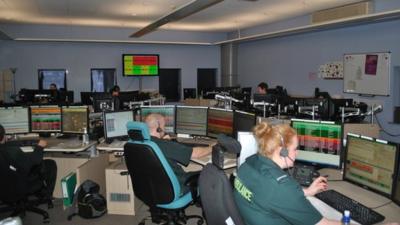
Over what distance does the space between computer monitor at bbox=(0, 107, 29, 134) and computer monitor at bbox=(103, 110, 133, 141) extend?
1.12m

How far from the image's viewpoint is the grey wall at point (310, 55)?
6.74 m

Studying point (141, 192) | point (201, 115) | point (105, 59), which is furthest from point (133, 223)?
point (105, 59)

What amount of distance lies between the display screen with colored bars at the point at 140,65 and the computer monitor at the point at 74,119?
607 cm

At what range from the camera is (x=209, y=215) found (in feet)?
6.59

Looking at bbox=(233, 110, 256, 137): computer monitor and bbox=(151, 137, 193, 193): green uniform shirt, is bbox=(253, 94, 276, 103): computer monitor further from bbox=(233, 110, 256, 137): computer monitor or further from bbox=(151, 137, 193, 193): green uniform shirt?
bbox=(151, 137, 193, 193): green uniform shirt

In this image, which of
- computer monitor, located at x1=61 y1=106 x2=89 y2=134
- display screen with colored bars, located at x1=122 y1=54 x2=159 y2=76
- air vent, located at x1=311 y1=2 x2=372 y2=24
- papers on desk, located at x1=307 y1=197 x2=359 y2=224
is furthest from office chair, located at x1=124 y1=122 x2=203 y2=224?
display screen with colored bars, located at x1=122 y1=54 x2=159 y2=76

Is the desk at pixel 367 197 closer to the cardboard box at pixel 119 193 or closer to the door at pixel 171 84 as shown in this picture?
the cardboard box at pixel 119 193

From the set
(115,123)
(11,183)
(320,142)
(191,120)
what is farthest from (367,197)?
(11,183)

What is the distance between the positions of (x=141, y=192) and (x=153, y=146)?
0.50 m

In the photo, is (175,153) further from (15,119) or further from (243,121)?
(15,119)

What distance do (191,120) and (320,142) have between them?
5.90 feet

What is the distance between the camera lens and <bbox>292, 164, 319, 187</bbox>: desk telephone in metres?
2.73

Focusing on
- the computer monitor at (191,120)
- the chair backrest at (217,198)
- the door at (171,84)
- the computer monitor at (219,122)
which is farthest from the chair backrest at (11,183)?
the door at (171,84)

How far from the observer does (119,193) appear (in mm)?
4043
